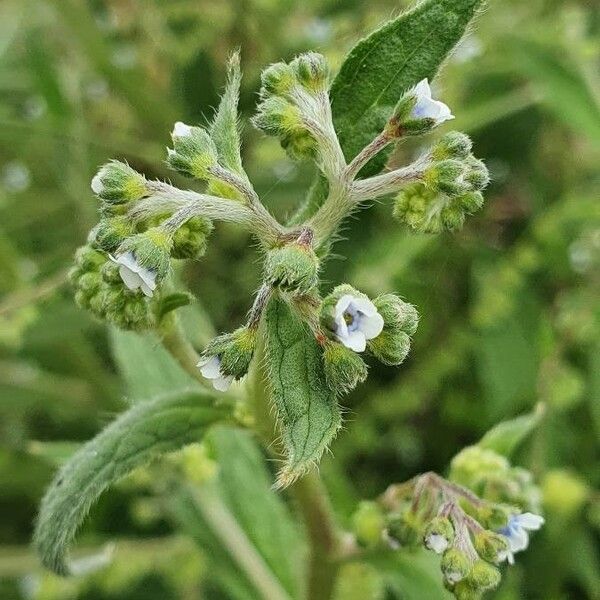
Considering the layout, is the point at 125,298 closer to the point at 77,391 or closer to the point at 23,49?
the point at 77,391

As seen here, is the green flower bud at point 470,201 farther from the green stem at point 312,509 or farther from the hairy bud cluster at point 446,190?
the green stem at point 312,509

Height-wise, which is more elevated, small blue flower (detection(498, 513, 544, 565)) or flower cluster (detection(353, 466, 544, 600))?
flower cluster (detection(353, 466, 544, 600))

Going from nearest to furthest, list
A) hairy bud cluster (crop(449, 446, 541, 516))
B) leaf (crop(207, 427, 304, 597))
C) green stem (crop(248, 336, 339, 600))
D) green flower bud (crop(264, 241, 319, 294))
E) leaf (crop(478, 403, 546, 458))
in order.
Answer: green flower bud (crop(264, 241, 319, 294)) → green stem (crop(248, 336, 339, 600)) → hairy bud cluster (crop(449, 446, 541, 516)) → leaf (crop(478, 403, 546, 458)) → leaf (crop(207, 427, 304, 597))

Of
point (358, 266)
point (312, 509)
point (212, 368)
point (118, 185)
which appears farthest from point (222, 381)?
point (358, 266)

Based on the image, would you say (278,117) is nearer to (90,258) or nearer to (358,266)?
(90,258)

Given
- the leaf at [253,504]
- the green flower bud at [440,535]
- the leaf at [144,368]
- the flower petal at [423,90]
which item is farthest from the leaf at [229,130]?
the leaf at [253,504]

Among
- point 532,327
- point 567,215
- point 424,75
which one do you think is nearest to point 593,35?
point 567,215

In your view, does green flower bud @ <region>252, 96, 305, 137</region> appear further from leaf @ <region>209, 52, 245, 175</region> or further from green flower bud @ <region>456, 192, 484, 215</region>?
green flower bud @ <region>456, 192, 484, 215</region>

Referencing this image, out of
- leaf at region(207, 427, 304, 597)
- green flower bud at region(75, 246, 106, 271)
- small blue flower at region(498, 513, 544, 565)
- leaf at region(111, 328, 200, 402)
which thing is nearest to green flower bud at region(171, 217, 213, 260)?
green flower bud at region(75, 246, 106, 271)
